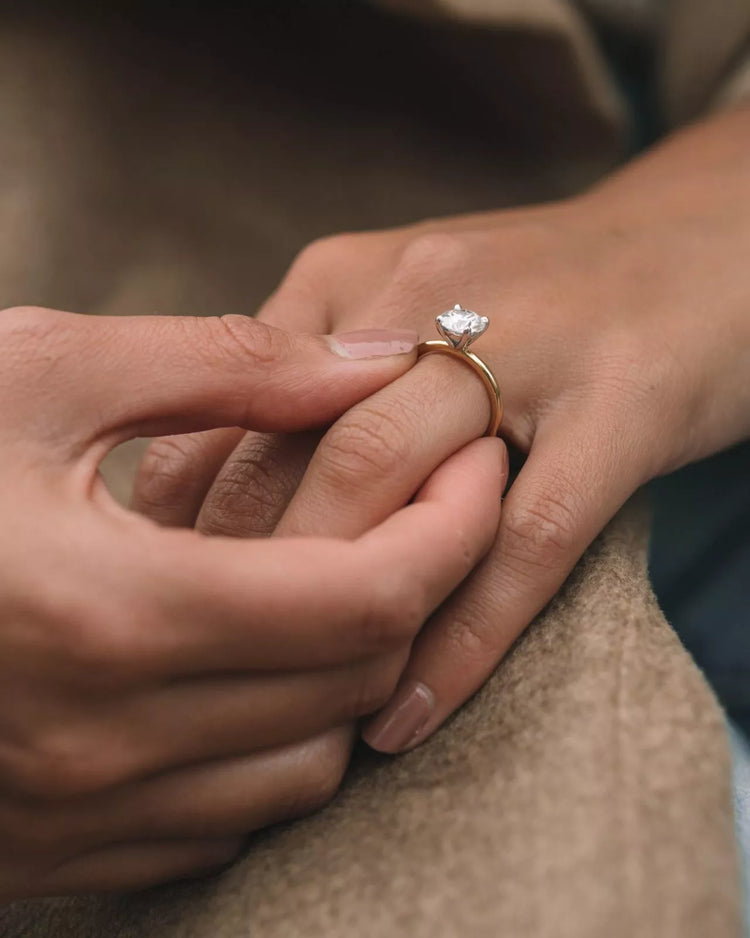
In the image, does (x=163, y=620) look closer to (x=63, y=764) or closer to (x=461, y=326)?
(x=63, y=764)

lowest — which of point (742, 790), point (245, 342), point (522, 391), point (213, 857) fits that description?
point (742, 790)

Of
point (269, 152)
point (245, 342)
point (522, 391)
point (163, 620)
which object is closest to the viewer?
point (163, 620)

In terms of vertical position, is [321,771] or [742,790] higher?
[321,771]

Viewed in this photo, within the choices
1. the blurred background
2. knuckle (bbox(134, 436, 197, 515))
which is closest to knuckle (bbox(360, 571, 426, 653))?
knuckle (bbox(134, 436, 197, 515))

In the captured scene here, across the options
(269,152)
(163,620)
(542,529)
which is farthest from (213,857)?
(269,152)

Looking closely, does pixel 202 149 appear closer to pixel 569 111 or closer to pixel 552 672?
pixel 569 111

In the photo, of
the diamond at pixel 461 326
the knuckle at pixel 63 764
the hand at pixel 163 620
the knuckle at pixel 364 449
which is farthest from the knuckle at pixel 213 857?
the diamond at pixel 461 326

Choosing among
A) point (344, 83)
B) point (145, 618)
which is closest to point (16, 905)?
point (145, 618)

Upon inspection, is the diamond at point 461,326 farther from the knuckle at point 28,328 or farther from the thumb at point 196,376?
the knuckle at point 28,328
